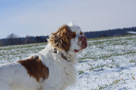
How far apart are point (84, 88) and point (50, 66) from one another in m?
2.95

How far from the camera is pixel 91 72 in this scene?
862 centimetres

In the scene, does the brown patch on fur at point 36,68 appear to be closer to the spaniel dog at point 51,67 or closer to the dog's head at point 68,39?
the spaniel dog at point 51,67

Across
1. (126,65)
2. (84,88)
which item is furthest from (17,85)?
(126,65)

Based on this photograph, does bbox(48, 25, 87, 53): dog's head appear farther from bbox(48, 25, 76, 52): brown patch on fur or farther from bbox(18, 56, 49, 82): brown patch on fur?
bbox(18, 56, 49, 82): brown patch on fur

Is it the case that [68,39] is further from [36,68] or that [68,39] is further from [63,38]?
[36,68]

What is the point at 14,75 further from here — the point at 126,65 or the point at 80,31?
the point at 126,65

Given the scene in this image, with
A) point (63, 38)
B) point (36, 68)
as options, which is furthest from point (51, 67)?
point (63, 38)

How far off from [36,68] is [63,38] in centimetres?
74

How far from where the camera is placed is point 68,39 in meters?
4.00

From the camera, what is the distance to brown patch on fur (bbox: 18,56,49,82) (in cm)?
364

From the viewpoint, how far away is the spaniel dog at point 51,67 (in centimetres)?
347

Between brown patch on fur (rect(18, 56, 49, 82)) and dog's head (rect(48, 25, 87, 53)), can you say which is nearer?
brown patch on fur (rect(18, 56, 49, 82))

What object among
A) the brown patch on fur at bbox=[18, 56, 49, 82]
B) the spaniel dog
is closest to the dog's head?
the spaniel dog

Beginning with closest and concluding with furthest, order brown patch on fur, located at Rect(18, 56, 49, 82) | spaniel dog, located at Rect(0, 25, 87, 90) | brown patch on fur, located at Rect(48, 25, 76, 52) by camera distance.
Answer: spaniel dog, located at Rect(0, 25, 87, 90)
brown patch on fur, located at Rect(18, 56, 49, 82)
brown patch on fur, located at Rect(48, 25, 76, 52)
